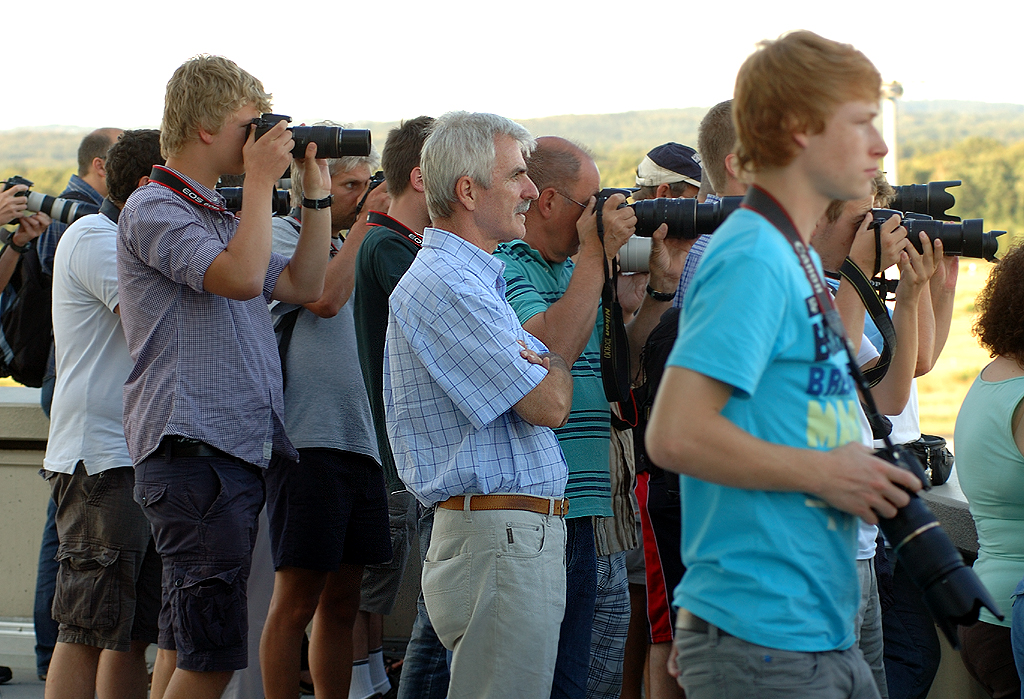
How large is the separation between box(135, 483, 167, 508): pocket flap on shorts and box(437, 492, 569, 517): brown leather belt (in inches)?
28.5

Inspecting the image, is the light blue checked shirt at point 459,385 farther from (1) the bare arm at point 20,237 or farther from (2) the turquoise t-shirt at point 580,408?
(1) the bare arm at point 20,237

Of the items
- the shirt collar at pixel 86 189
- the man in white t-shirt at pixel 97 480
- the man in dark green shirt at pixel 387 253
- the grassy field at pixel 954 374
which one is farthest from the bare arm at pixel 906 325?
the grassy field at pixel 954 374

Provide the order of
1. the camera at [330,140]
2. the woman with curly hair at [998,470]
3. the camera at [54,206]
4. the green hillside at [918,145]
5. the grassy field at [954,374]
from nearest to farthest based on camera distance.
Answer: the woman with curly hair at [998,470] → the camera at [330,140] → the camera at [54,206] → the grassy field at [954,374] → the green hillside at [918,145]

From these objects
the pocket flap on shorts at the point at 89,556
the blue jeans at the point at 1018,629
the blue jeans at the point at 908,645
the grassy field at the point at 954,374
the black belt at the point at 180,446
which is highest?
the black belt at the point at 180,446

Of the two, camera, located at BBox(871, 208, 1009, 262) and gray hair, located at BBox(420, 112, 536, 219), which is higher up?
gray hair, located at BBox(420, 112, 536, 219)

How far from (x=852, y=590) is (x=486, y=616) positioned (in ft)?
2.88

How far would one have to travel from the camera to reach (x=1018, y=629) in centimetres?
238

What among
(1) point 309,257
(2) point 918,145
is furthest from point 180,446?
(2) point 918,145

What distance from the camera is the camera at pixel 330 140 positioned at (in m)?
2.82

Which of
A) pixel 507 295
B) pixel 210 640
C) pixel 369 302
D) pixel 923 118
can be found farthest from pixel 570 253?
pixel 923 118

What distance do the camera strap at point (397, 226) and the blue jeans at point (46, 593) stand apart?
1.48 metres

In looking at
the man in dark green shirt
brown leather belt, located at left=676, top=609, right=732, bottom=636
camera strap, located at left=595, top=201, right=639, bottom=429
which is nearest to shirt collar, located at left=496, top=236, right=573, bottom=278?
camera strap, located at left=595, top=201, right=639, bottom=429

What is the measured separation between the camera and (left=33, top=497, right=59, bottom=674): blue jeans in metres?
3.50

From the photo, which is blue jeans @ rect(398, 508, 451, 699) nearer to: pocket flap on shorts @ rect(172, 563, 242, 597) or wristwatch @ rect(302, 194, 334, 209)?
pocket flap on shorts @ rect(172, 563, 242, 597)
